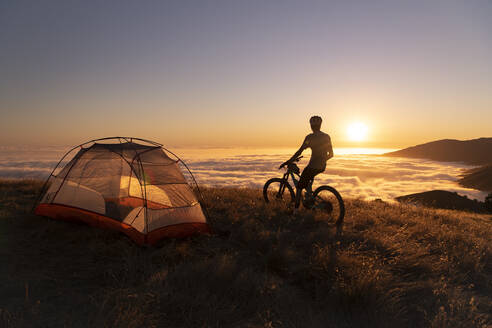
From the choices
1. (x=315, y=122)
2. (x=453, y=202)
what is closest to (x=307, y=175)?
(x=315, y=122)

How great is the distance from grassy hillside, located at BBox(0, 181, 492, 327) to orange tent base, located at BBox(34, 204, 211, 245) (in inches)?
8.2

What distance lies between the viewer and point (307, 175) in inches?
295

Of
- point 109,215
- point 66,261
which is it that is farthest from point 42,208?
point 66,261

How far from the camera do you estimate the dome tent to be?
603 centimetres

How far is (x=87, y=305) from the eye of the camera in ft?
11.7

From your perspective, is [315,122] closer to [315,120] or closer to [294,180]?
[315,120]

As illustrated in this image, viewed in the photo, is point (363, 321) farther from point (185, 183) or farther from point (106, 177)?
point (106, 177)

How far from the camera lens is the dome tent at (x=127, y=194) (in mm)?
6031

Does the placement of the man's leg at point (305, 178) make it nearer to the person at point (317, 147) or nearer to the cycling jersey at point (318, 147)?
the person at point (317, 147)

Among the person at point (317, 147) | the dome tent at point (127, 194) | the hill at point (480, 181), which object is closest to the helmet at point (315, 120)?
the person at point (317, 147)

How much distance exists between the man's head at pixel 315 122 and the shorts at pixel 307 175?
3.53 ft

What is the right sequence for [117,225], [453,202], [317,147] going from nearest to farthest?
[117,225]
[317,147]
[453,202]

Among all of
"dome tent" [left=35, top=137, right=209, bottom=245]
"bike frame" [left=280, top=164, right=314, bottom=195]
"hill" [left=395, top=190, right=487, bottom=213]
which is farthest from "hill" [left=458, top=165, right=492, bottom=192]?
"dome tent" [left=35, top=137, right=209, bottom=245]

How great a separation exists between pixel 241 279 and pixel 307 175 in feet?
13.4
